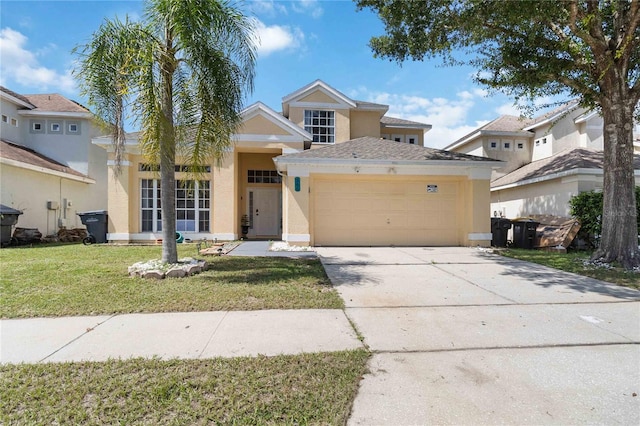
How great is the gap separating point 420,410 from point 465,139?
21.9 m

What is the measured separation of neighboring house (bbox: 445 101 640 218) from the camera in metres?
13.4

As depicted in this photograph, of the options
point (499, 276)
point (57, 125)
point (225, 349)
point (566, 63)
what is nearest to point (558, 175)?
point (566, 63)

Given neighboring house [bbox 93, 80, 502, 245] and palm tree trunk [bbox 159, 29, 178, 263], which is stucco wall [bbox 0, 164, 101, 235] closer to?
neighboring house [bbox 93, 80, 502, 245]

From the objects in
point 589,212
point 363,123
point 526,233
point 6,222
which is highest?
point 363,123

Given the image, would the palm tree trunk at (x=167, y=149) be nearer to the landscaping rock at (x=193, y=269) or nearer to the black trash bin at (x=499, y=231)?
the landscaping rock at (x=193, y=269)

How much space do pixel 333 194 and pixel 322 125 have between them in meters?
5.96

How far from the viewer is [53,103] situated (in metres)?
18.9

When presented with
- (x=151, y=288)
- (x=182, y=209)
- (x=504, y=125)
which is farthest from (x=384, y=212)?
(x=504, y=125)

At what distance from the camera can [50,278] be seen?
6.77 meters

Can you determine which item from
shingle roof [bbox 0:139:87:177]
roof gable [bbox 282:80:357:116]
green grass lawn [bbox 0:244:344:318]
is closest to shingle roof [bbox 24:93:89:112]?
shingle roof [bbox 0:139:87:177]

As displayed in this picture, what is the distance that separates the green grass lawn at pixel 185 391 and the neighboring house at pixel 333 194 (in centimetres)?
850

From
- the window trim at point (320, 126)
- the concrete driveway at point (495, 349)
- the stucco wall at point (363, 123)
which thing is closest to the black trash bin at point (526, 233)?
the concrete driveway at point (495, 349)

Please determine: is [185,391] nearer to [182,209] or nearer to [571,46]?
[571,46]

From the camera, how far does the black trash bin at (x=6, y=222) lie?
40.0 ft
